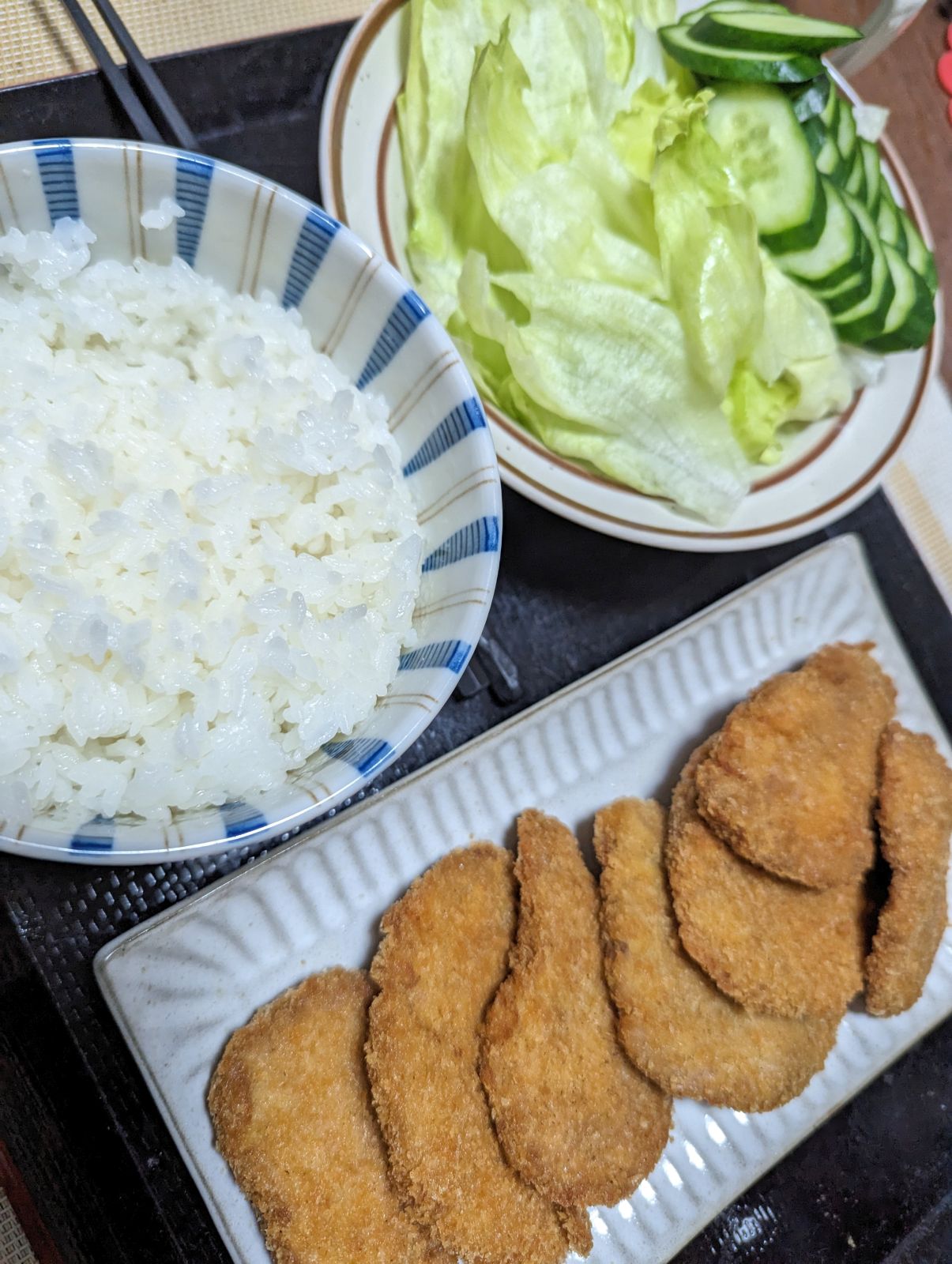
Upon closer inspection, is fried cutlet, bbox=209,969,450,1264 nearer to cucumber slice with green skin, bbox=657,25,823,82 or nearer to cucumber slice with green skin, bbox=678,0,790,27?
cucumber slice with green skin, bbox=657,25,823,82

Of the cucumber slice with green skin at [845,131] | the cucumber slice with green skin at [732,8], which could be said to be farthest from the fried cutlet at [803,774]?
the cucumber slice with green skin at [732,8]

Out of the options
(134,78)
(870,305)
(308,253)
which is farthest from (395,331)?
(870,305)

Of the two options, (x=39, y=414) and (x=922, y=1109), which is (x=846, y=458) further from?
(x=39, y=414)

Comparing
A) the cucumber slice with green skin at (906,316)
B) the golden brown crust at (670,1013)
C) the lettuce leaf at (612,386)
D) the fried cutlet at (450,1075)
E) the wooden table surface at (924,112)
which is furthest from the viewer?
the wooden table surface at (924,112)

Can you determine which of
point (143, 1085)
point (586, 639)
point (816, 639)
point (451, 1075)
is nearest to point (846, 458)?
point (816, 639)

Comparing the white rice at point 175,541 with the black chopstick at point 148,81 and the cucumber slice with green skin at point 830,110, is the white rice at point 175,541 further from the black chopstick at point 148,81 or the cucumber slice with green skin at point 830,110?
the cucumber slice with green skin at point 830,110

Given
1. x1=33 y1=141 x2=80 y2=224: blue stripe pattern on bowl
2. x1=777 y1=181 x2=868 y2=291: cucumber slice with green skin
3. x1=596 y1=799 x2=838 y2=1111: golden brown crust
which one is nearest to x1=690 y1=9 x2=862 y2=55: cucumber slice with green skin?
x1=777 y1=181 x2=868 y2=291: cucumber slice with green skin
